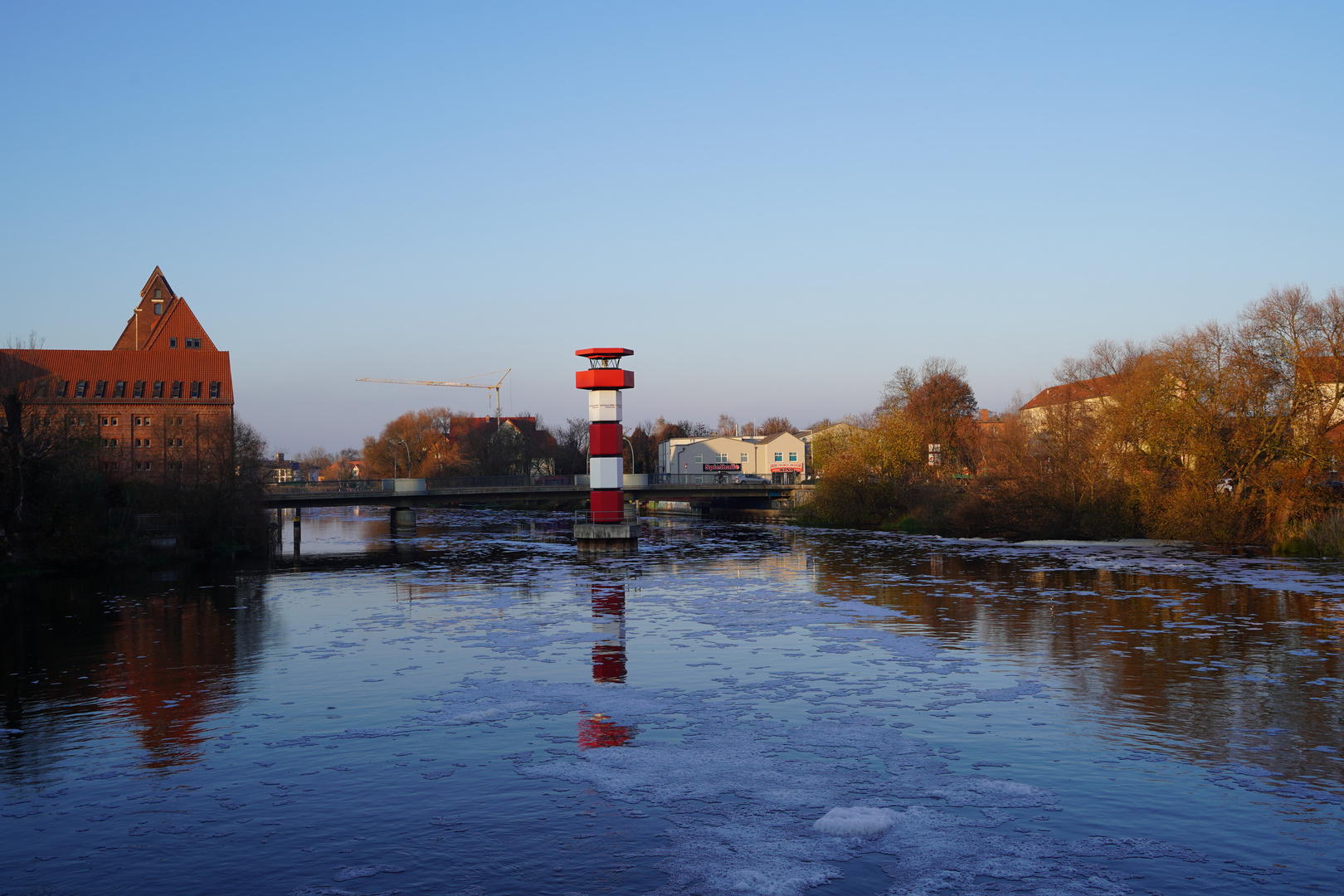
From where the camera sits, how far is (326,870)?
963 centimetres

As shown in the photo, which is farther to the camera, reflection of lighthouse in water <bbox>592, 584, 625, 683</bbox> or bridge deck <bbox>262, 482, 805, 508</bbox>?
bridge deck <bbox>262, 482, 805, 508</bbox>

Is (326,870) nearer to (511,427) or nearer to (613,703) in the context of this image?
(613,703)

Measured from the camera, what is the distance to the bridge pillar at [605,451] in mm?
53312

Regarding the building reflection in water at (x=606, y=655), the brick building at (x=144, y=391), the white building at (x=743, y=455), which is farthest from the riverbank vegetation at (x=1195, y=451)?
the brick building at (x=144, y=391)

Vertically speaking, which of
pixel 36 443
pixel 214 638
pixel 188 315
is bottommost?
pixel 214 638

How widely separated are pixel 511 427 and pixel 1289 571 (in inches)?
4187

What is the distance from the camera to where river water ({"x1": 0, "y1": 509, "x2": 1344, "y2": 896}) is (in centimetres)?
968

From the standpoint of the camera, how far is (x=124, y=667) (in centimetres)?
2092

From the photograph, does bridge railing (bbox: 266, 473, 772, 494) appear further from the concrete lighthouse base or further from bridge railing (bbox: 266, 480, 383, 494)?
the concrete lighthouse base

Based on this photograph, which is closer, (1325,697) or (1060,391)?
(1325,697)

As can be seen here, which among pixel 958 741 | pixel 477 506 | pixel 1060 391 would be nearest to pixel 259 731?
pixel 958 741

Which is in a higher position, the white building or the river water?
the white building

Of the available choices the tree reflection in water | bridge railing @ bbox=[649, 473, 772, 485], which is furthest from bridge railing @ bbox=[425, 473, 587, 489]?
the tree reflection in water

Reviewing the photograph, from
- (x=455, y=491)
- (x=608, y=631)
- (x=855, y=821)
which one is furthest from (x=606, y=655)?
(x=455, y=491)
